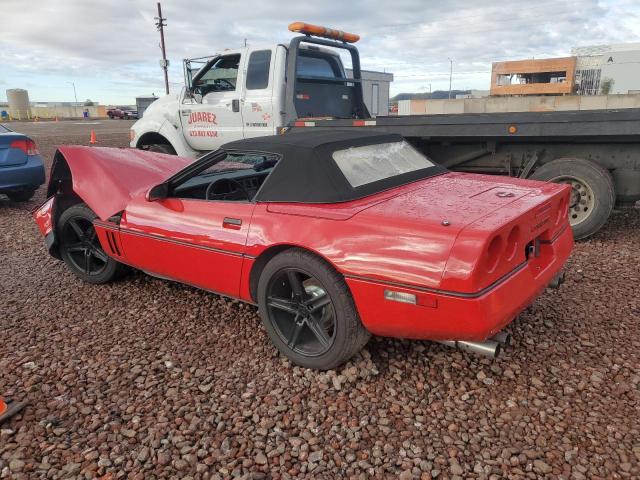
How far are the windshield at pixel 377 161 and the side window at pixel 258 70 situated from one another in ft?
12.1

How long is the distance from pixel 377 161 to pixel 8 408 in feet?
8.42

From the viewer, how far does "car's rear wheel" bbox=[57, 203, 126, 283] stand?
418 cm

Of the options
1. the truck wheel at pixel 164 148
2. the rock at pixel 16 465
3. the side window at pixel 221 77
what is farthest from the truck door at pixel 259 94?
the rock at pixel 16 465

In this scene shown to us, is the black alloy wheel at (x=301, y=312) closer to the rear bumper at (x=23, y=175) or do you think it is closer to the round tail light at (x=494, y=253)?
the round tail light at (x=494, y=253)

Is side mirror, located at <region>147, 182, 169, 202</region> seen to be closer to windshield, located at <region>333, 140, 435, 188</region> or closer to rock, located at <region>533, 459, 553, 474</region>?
windshield, located at <region>333, 140, 435, 188</region>

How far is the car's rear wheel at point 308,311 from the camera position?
102 inches

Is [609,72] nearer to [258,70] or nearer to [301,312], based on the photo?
[258,70]

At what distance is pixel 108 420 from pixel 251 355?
35.4 inches

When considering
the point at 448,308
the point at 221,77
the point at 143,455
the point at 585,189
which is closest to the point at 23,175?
the point at 221,77

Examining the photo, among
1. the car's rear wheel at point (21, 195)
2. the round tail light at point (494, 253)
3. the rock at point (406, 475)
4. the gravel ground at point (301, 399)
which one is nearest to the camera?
the rock at point (406, 475)

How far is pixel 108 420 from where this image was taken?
2475 mm

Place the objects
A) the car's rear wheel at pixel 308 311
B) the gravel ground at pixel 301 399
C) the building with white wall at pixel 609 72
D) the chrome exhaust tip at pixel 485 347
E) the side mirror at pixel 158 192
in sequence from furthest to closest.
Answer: the building with white wall at pixel 609 72 → the side mirror at pixel 158 192 → the car's rear wheel at pixel 308 311 → the chrome exhaust tip at pixel 485 347 → the gravel ground at pixel 301 399

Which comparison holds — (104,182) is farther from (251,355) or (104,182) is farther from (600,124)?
(600,124)

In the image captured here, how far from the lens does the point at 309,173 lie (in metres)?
2.89
